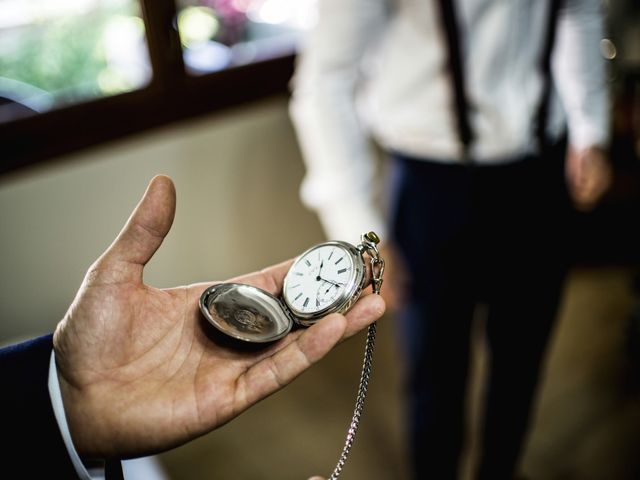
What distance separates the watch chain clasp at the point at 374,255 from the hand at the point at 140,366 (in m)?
0.06

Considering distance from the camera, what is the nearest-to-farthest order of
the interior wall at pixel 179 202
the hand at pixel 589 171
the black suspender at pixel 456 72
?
the black suspender at pixel 456 72 < the hand at pixel 589 171 < the interior wall at pixel 179 202

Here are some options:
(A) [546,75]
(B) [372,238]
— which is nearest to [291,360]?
(B) [372,238]

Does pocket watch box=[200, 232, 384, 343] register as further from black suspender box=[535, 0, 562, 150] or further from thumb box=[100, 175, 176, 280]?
black suspender box=[535, 0, 562, 150]

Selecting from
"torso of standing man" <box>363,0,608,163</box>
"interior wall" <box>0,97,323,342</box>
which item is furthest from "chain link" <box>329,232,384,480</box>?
"interior wall" <box>0,97,323,342</box>

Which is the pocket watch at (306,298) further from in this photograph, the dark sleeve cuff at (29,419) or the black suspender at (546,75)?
the black suspender at (546,75)

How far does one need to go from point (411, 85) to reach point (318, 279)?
24.1 inches

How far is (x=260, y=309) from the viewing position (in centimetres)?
79

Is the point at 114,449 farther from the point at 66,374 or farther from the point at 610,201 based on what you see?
the point at 610,201

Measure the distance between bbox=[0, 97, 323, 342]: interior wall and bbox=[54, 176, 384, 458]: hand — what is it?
85cm

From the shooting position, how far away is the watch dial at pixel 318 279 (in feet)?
2.54

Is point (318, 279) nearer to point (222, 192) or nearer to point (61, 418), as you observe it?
point (61, 418)

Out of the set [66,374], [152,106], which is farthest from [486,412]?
[152,106]

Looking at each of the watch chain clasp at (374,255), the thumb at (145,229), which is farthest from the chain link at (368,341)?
the thumb at (145,229)

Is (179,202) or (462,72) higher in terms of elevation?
(462,72)
